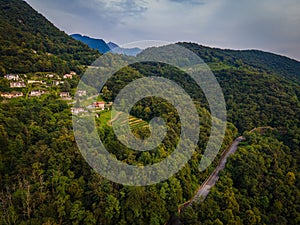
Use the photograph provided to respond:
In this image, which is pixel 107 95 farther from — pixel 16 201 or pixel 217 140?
pixel 16 201

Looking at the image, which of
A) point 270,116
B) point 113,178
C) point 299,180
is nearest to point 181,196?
point 113,178

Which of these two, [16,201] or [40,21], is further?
[40,21]

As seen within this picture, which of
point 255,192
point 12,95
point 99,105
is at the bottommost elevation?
point 255,192

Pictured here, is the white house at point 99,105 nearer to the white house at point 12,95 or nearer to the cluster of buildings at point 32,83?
the cluster of buildings at point 32,83

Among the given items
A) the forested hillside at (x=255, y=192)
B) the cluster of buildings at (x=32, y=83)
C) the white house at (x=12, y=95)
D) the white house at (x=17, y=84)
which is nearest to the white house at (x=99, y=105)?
the cluster of buildings at (x=32, y=83)

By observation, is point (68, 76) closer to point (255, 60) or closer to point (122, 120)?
point (122, 120)

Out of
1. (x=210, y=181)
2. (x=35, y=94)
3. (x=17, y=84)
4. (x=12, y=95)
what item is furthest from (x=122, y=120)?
(x=17, y=84)

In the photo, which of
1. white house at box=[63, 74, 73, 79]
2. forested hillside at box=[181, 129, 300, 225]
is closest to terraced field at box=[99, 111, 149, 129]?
forested hillside at box=[181, 129, 300, 225]
